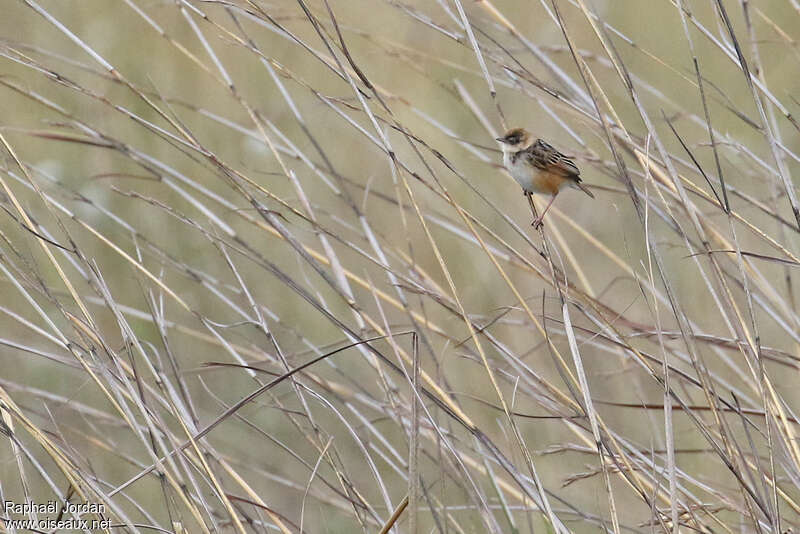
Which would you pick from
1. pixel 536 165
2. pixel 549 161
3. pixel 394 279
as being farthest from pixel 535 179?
pixel 394 279

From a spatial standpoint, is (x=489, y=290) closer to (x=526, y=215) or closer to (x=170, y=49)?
(x=526, y=215)

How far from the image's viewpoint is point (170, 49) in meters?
5.70

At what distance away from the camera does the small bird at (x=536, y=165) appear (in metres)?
3.36

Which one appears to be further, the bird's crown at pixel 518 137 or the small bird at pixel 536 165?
the bird's crown at pixel 518 137

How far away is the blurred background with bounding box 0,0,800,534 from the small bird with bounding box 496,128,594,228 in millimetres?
123

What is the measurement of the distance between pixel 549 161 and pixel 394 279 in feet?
4.29

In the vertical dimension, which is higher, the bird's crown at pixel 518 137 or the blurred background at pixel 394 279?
the bird's crown at pixel 518 137

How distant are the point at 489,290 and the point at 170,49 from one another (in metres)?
2.36

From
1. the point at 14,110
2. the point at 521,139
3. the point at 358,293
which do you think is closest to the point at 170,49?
the point at 14,110

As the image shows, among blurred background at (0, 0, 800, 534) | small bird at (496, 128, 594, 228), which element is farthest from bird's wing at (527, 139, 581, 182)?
blurred background at (0, 0, 800, 534)

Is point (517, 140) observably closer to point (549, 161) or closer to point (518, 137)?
point (518, 137)

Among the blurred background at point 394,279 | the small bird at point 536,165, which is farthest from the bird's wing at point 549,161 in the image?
the blurred background at point 394,279

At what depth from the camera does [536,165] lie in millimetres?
3486

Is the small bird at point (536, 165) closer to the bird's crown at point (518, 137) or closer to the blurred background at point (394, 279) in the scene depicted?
the bird's crown at point (518, 137)
